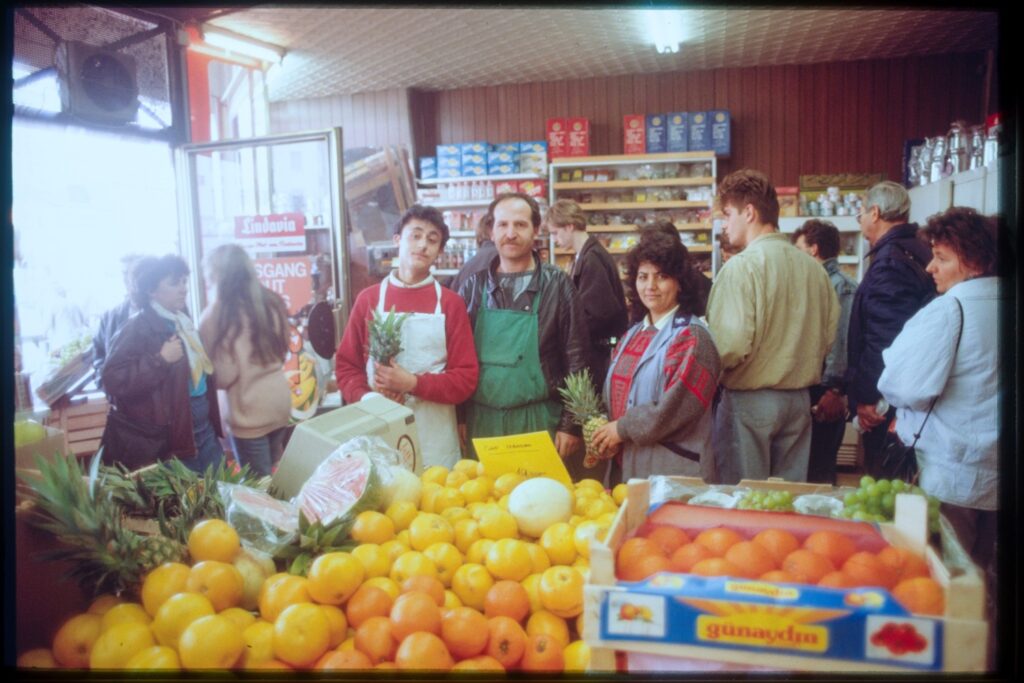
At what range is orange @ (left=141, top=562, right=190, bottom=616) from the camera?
141 cm

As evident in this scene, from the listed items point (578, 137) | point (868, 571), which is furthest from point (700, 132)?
point (868, 571)

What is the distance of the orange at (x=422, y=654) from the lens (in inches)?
51.9

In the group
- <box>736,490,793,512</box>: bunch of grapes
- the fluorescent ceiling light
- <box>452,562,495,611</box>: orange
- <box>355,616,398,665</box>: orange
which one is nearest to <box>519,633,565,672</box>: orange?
<box>452,562,495,611</box>: orange

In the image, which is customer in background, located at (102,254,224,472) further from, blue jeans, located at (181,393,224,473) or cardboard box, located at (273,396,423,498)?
cardboard box, located at (273,396,423,498)

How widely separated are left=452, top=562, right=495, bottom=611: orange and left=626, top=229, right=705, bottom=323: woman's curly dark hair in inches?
51.0

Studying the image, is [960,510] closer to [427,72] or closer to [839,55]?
[839,55]

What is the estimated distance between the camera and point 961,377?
2.39 meters

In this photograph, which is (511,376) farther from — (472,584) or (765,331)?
(472,584)

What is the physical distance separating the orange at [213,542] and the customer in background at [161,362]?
181 centimetres

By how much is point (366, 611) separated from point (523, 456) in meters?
0.79

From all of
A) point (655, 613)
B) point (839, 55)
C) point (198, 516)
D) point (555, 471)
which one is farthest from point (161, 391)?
point (839, 55)

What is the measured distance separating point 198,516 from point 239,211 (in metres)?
3.78

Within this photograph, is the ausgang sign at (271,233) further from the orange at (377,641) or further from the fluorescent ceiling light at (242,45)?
the orange at (377,641)

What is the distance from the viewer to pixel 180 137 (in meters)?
4.95
